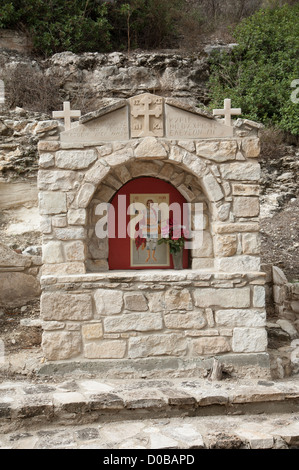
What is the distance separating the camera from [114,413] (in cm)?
421

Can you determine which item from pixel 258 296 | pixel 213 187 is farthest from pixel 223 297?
pixel 213 187

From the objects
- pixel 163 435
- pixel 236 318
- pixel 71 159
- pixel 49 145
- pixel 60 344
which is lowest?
pixel 163 435

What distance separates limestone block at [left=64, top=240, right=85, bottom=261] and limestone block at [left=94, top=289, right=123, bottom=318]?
42 cm

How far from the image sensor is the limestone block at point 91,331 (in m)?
4.86

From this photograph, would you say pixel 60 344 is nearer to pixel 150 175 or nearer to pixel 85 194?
pixel 85 194

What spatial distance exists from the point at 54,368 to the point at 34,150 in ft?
15.3

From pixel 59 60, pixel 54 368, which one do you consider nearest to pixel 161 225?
pixel 54 368

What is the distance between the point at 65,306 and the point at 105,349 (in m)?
0.62

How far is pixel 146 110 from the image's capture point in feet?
16.1

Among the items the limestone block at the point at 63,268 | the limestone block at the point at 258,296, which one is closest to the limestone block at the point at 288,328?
the limestone block at the point at 258,296

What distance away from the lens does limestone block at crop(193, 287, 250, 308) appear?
4.92 meters

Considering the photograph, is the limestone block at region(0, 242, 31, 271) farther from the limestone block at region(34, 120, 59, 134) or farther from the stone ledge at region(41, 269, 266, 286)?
the limestone block at region(34, 120, 59, 134)

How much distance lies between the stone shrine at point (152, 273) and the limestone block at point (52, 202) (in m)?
0.01

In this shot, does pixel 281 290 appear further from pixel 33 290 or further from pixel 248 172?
pixel 33 290
